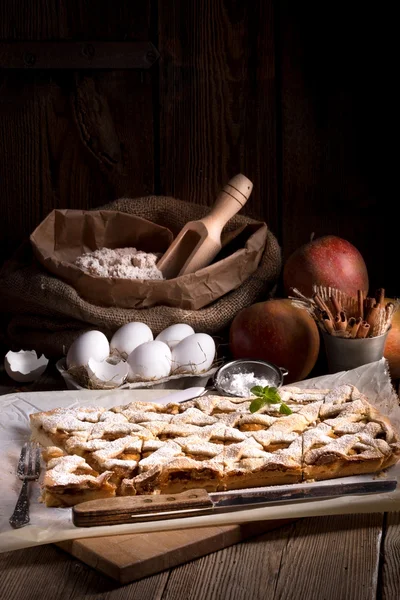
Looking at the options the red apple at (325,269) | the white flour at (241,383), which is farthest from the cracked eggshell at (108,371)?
the red apple at (325,269)

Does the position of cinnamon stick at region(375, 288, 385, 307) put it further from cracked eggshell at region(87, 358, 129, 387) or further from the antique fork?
the antique fork

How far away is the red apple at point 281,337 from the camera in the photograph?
2.33 meters

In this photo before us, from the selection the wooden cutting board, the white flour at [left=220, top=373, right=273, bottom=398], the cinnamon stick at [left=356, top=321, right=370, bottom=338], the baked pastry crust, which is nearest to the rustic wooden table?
the wooden cutting board

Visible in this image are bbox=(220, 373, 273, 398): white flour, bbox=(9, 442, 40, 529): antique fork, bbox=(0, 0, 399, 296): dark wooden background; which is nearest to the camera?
bbox=(9, 442, 40, 529): antique fork

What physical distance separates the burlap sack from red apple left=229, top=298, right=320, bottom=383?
0.55 ft

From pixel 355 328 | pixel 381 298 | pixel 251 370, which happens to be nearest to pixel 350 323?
pixel 355 328

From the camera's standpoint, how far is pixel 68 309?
2.46 meters

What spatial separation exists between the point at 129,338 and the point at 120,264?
299mm

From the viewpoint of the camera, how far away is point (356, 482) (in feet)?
5.47

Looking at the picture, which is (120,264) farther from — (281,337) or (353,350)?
(353,350)

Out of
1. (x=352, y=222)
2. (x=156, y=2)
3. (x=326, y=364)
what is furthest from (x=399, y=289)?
(x=156, y=2)

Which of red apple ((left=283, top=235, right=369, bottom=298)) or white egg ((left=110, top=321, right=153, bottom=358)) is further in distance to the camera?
red apple ((left=283, top=235, right=369, bottom=298))

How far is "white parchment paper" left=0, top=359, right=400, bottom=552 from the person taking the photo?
5.05ft

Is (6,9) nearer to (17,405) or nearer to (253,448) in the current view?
(17,405)
